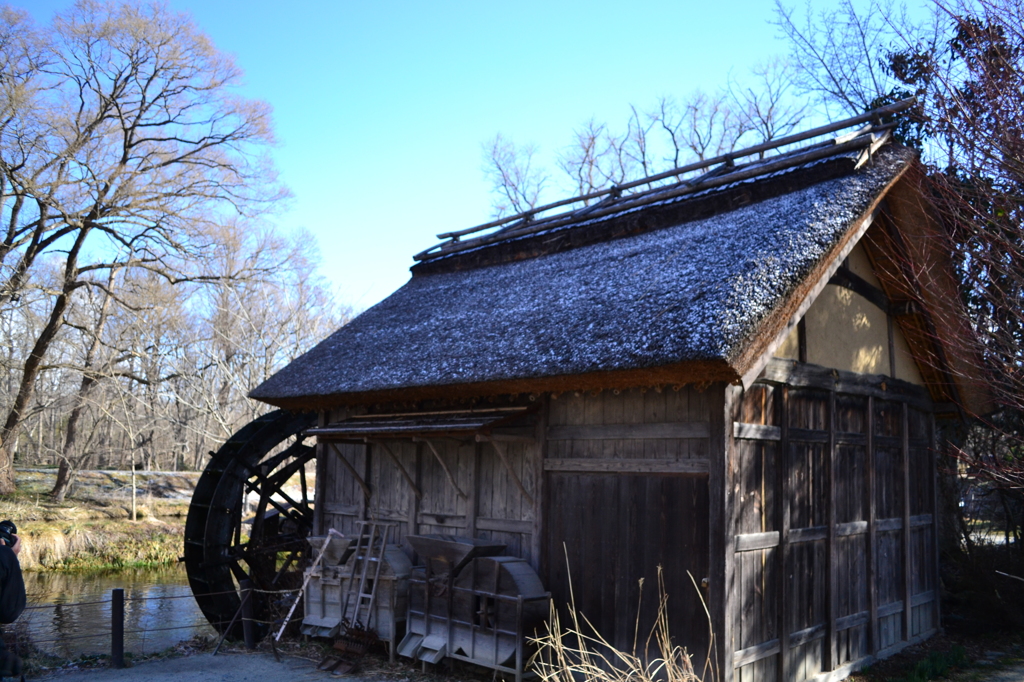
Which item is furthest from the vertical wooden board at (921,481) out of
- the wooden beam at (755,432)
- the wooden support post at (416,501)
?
the wooden support post at (416,501)

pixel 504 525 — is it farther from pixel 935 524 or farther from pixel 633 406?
pixel 935 524

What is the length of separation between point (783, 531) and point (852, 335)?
261 centimetres

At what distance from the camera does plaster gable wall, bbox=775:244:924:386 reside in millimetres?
7871

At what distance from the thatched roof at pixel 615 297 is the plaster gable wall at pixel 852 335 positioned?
1011 millimetres

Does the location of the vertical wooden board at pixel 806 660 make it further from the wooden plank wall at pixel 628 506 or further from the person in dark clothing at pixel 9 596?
the person in dark clothing at pixel 9 596

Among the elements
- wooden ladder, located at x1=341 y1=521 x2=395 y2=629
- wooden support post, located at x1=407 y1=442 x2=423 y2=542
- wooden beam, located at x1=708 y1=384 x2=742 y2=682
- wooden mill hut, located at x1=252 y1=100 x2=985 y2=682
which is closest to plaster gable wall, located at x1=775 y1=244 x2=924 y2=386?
wooden mill hut, located at x1=252 y1=100 x2=985 y2=682

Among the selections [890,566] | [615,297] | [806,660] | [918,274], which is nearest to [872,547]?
[890,566]

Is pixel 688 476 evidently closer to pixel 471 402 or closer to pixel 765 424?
pixel 765 424

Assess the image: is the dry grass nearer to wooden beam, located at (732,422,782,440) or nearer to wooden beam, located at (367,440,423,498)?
wooden beam, located at (367,440,423,498)

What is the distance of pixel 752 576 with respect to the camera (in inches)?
265

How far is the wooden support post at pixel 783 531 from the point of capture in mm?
6996

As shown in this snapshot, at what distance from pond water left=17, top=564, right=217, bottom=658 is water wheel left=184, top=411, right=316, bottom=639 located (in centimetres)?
54

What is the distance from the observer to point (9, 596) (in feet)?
20.1

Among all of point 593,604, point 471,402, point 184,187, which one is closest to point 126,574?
point 184,187
